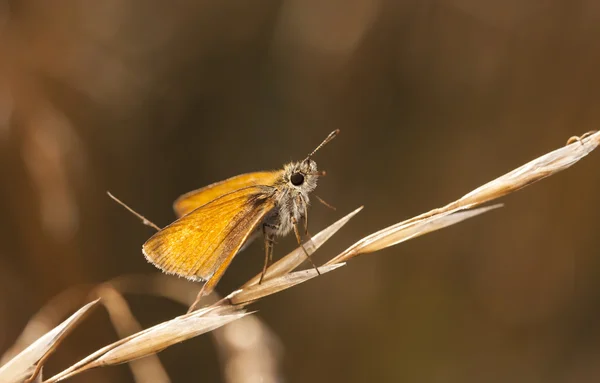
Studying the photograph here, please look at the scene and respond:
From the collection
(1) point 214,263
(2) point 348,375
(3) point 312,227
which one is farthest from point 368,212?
(1) point 214,263

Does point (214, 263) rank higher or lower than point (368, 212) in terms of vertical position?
lower

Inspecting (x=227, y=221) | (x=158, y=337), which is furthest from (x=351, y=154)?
(x=158, y=337)

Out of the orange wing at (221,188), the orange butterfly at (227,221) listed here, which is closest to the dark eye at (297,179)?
the orange butterfly at (227,221)

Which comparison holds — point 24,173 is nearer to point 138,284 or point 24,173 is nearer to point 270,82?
point 138,284

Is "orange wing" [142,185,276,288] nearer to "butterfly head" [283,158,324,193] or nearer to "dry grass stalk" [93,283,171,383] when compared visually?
"butterfly head" [283,158,324,193]

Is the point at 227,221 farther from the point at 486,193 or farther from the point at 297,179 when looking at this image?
the point at 486,193

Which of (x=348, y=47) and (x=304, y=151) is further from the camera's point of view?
(x=304, y=151)
